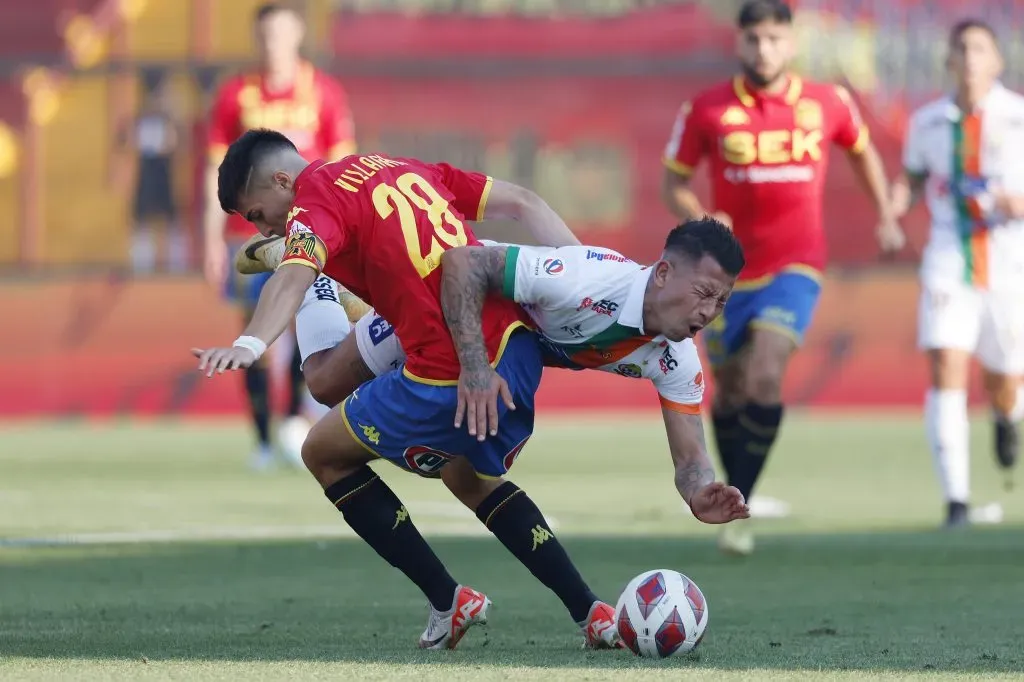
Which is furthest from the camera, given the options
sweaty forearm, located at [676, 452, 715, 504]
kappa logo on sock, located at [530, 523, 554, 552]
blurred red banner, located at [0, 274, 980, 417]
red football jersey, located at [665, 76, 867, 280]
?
blurred red banner, located at [0, 274, 980, 417]

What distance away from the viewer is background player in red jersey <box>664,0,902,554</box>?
26.4 feet

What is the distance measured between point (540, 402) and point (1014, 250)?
942 cm

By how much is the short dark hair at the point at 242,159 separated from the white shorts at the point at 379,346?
1.87 ft

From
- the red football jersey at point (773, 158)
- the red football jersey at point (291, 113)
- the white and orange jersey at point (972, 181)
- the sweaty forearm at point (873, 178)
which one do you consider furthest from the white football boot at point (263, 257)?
the red football jersey at point (291, 113)

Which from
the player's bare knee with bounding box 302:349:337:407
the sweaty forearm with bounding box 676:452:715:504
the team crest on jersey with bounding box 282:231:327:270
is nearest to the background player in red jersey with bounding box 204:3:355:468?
the player's bare knee with bounding box 302:349:337:407

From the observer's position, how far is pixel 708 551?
783cm

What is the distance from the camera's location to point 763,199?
27.4ft

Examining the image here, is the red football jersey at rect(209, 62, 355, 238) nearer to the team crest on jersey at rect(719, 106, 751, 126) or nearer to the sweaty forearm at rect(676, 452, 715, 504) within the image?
the team crest on jersey at rect(719, 106, 751, 126)

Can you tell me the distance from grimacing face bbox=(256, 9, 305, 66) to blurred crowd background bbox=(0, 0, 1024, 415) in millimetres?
8249

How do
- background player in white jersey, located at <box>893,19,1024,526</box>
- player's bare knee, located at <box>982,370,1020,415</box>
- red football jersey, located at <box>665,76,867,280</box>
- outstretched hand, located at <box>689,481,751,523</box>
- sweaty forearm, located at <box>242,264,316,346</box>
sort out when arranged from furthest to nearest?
player's bare knee, located at <box>982,370,1020,415</box>
background player in white jersey, located at <box>893,19,1024,526</box>
red football jersey, located at <box>665,76,867,280</box>
outstretched hand, located at <box>689,481,751,523</box>
sweaty forearm, located at <box>242,264,316,346</box>

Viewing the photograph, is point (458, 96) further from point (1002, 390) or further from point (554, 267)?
point (554, 267)

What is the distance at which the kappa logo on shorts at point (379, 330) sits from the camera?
5664 millimetres

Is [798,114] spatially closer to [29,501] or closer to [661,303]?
[661,303]

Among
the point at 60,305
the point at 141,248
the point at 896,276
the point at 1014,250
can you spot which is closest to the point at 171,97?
the point at 141,248
